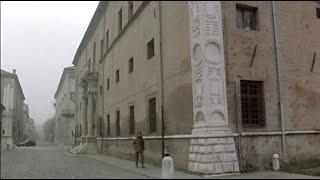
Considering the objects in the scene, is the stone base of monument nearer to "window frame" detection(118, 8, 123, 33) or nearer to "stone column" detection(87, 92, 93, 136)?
"window frame" detection(118, 8, 123, 33)

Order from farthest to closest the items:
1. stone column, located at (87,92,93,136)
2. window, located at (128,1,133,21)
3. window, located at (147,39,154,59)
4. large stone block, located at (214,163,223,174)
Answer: stone column, located at (87,92,93,136), window, located at (128,1,133,21), window, located at (147,39,154,59), large stone block, located at (214,163,223,174)

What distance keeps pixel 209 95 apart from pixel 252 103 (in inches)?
86.1

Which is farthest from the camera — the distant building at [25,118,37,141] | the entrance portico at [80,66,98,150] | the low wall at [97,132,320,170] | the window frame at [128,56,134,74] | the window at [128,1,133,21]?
the distant building at [25,118,37,141]

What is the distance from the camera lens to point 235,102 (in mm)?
16031

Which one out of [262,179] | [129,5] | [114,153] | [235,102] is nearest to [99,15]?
[129,5]

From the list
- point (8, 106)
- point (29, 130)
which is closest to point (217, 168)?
point (8, 106)

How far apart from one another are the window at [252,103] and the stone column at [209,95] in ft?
3.83

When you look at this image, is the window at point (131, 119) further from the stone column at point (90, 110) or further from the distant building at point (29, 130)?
the distant building at point (29, 130)

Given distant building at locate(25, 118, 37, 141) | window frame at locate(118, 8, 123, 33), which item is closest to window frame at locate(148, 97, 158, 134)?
window frame at locate(118, 8, 123, 33)

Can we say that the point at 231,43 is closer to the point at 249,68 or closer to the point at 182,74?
the point at 249,68

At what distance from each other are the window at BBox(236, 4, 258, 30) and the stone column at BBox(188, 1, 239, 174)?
3.98ft

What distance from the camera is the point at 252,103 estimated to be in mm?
16656

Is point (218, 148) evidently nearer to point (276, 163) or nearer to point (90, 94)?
point (276, 163)

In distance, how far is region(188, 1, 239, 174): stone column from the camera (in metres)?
15.0
